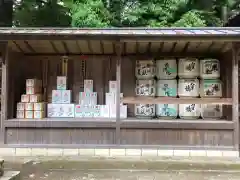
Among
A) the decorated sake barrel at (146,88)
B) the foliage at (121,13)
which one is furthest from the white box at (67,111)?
the foliage at (121,13)

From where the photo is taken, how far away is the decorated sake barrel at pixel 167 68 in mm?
8461

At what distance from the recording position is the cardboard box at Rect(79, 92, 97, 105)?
8.52m

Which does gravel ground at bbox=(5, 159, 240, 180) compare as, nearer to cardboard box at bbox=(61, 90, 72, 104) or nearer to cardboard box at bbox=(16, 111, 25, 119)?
cardboard box at bbox=(16, 111, 25, 119)

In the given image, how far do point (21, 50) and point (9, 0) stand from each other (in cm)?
614

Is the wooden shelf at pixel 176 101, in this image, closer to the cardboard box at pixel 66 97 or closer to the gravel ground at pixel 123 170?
the gravel ground at pixel 123 170

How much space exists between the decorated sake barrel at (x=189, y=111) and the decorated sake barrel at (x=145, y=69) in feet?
4.01

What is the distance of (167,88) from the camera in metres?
8.47

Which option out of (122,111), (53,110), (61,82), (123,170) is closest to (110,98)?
(122,111)

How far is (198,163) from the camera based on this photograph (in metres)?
6.95

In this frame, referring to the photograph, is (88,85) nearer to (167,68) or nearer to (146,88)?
(146,88)

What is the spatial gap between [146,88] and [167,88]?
584 mm

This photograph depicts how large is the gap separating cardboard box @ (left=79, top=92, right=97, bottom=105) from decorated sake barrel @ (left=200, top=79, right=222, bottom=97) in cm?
303

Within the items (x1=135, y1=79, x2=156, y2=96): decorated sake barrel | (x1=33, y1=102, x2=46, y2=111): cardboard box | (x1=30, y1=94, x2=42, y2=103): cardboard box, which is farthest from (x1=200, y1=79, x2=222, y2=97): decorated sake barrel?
(x1=30, y1=94, x2=42, y2=103): cardboard box

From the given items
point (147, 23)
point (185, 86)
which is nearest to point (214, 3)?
point (147, 23)
